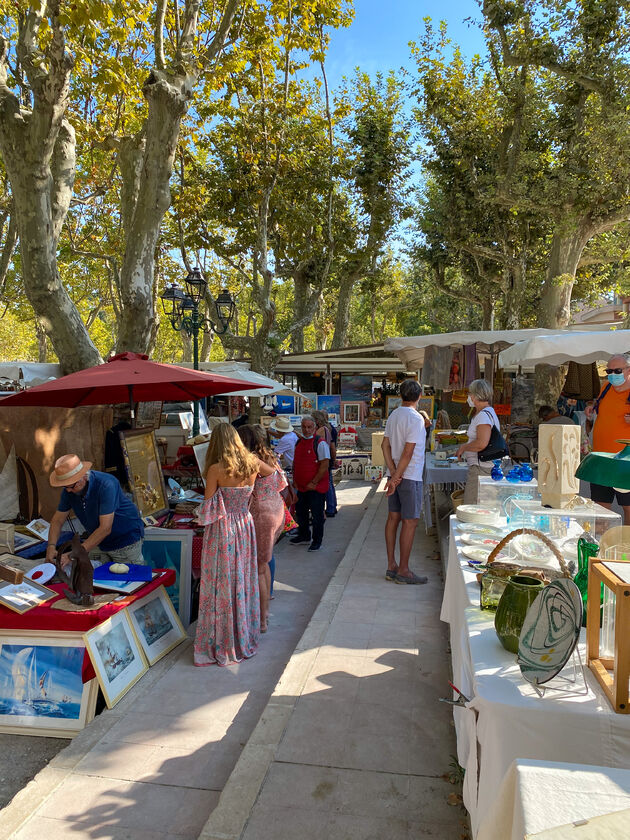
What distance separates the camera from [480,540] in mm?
3430

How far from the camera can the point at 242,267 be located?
19766mm

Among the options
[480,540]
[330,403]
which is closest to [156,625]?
[480,540]

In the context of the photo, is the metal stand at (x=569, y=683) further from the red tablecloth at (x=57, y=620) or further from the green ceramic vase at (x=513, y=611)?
the red tablecloth at (x=57, y=620)

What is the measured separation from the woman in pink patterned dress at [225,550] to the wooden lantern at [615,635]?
2.64m

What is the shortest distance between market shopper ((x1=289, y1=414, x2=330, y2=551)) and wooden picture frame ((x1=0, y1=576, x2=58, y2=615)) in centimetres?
360

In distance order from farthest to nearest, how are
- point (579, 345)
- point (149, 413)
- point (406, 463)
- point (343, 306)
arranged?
point (343, 306), point (149, 413), point (579, 345), point (406, 463)

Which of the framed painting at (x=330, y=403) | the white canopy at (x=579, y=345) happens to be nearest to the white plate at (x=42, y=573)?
the white canopy at (x=579, y=345)

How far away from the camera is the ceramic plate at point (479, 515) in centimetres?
384

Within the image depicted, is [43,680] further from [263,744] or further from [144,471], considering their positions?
[144,471]

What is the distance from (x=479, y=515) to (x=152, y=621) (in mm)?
2513

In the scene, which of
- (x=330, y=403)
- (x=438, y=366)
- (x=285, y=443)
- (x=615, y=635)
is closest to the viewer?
(x=615, y=635)

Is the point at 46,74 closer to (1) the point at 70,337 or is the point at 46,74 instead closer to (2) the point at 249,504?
(1) the point at 70,337

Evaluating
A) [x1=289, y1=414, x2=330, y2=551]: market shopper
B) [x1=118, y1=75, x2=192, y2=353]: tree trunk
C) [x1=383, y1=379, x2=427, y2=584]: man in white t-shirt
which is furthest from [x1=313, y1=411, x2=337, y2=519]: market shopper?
[x1=118, y1=75, x2=192, y2=353]: tree trunk

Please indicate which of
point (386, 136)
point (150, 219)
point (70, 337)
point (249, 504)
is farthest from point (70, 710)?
point (386, 136)
